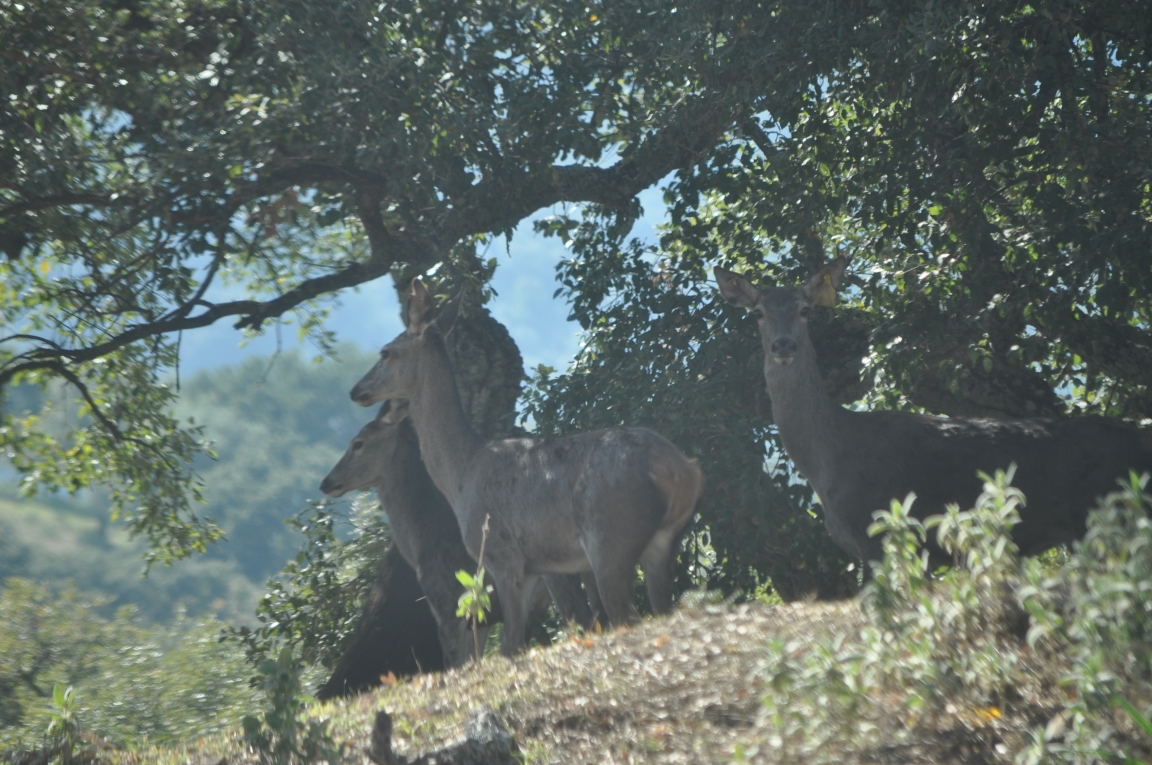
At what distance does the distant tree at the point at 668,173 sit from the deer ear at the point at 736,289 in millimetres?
893

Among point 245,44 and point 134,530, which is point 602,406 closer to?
point 245,44

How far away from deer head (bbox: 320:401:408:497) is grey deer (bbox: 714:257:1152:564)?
4.82 meters

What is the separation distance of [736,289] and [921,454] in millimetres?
2201

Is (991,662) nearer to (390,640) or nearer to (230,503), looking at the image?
(390,640)

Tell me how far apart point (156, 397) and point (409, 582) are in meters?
3.95

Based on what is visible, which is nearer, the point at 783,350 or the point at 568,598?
the point at 783,350

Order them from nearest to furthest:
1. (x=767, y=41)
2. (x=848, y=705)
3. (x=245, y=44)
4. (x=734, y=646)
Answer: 1. (x=848, y=705)
2. (x=734, y=646)
3. (x=767, y=41)
4. (x=245, y=44)

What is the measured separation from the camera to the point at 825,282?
9148mm

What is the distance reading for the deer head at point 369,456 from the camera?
473 inches

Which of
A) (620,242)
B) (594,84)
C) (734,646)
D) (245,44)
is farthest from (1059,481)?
(245,44)

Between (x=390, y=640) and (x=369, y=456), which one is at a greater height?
(x=369, y=456)

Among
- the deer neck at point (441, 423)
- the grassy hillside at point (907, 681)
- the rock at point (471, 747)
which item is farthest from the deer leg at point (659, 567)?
the rock at point (471, 747)

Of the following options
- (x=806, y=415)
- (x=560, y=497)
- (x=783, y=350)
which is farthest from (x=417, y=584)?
(x=783, y=350)

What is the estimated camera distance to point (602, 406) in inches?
434
